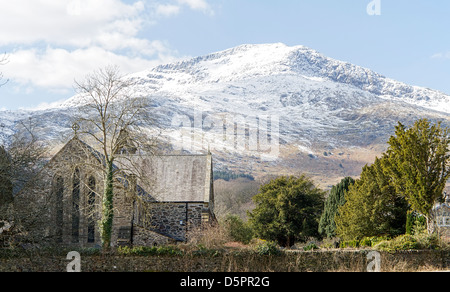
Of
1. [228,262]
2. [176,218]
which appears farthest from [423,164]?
[176,218]

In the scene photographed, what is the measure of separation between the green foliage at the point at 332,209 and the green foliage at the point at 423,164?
16.2 metres

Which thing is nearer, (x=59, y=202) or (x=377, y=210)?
(x=377, y=210)

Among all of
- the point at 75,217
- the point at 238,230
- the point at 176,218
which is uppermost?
the point at 75,217

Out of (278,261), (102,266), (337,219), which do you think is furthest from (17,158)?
(337,219)

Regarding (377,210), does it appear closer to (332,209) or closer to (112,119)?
(332,209)

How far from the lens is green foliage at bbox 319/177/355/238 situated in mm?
48156

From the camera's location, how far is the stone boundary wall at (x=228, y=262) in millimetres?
22938

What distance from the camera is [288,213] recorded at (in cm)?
4694

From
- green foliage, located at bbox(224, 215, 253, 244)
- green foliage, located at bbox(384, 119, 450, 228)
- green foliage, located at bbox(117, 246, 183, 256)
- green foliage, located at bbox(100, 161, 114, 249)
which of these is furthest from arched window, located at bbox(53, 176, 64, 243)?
green foliage, located at bbox(384, 119, 450, 228)

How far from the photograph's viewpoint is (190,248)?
24422mm

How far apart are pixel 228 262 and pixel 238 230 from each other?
25278 millimetres
